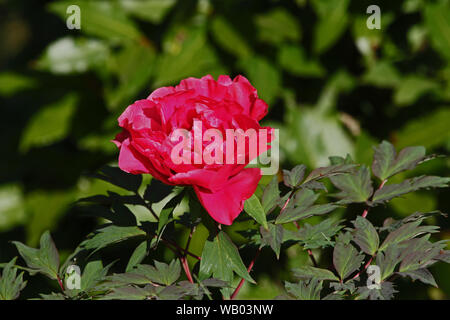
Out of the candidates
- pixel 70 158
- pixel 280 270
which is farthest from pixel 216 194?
pixel 70 158

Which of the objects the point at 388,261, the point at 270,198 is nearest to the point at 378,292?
the point at 388,261

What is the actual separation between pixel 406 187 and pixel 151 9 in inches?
35.7

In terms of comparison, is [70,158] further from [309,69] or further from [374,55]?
[374,55]

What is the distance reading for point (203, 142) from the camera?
0.54 m

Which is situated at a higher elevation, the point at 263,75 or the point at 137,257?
the point at 263,75

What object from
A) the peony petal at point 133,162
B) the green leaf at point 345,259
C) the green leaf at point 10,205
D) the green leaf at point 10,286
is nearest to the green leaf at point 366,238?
the green leaf at point 345,259

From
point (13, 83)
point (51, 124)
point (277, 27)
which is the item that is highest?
point (277, 27)

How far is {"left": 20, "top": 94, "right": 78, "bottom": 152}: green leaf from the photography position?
4.56 feet

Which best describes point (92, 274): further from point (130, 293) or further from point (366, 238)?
point (366, 238)

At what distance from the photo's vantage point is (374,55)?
54.1 inches

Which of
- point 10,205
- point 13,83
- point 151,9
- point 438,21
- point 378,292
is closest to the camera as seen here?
point 378,292

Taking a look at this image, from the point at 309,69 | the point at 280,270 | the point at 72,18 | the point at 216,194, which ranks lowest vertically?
the point at 280,270

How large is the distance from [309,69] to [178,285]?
891 millimetres

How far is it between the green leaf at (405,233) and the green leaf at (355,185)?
0.07 m
